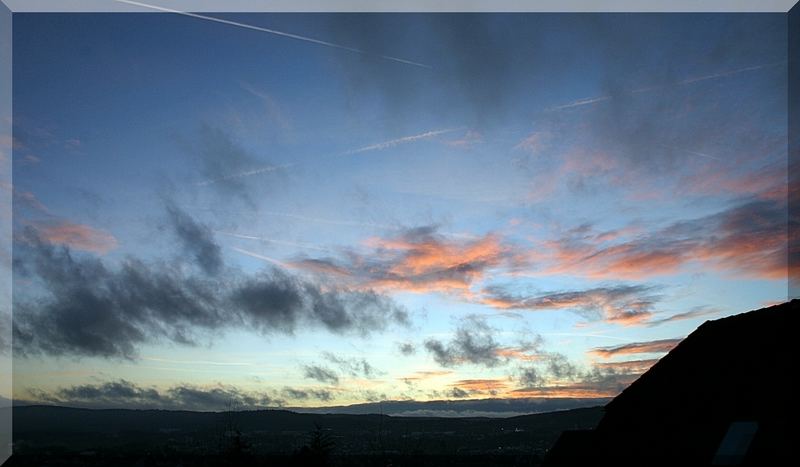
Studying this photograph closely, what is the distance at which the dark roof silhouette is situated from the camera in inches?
623

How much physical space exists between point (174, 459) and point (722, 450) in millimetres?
66863

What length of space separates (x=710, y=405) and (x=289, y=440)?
99.6m

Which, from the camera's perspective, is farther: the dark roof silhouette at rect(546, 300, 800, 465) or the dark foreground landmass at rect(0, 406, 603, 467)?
the dark foreground landmass at rect(0, 406, 603, 467)

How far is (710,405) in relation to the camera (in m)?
18.7

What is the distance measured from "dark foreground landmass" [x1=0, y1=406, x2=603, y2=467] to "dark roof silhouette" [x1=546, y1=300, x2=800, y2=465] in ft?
69.7

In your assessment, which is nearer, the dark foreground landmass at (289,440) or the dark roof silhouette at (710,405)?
the dark roof silhouette at (710,405)

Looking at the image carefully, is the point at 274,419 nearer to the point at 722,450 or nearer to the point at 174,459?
the point at 174,459

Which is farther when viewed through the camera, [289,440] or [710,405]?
[289,440]

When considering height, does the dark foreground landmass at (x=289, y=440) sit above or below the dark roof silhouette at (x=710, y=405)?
below

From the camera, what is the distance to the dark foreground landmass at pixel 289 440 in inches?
1765

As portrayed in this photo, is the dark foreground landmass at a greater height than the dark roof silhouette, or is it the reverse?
the dark roof silhouette

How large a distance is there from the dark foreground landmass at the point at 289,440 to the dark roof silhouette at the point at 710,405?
21.3 m
